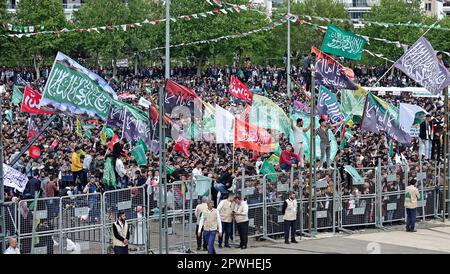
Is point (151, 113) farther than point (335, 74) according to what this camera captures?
No

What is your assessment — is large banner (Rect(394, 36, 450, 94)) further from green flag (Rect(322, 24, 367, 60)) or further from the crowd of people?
the crowd of people

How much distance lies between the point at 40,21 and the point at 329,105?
55.8 meters

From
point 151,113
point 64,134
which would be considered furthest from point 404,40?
point 151,113

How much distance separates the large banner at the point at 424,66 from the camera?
86.0 ft

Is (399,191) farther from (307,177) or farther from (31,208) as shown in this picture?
(31,208)

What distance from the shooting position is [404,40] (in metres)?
85.3

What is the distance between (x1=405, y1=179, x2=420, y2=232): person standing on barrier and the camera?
984 inches

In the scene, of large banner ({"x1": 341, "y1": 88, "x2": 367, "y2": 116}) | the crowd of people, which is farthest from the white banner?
large banner ({"x1": 341, "y1": 88, "x2": 367, "y2": 116})

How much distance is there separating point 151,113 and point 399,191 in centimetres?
696

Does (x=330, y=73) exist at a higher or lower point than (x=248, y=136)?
higher

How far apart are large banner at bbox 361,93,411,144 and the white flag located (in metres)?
3.22

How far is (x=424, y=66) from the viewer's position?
2642cm

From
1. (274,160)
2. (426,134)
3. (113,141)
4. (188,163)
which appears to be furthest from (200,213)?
(426,134)

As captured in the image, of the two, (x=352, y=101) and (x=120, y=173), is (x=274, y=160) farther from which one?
(x=352, y=101)
